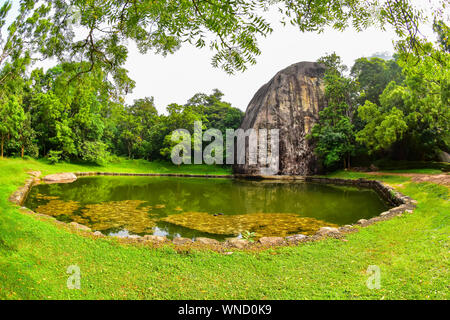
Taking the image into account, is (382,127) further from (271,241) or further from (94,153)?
(94,153)

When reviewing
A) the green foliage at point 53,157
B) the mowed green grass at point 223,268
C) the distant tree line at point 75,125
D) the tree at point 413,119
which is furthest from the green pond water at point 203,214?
the green foliage at point 53,157

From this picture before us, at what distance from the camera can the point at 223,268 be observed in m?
3.68

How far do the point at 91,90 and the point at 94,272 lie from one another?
2.58 meters

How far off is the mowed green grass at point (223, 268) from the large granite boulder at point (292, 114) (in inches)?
853

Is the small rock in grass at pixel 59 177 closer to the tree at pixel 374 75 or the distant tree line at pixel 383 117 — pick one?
the distant tree line at pixel 383 117

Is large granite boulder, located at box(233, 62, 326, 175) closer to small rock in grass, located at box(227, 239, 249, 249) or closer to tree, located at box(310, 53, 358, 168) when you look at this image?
tree, located at box(310, 53, 358, 168)

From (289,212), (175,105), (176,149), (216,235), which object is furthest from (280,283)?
(175,105)

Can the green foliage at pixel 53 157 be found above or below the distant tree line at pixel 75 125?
below

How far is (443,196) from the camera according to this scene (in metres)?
8.04

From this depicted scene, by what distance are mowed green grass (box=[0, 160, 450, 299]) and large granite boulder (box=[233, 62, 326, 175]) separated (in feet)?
71.1

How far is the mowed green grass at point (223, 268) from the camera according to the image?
9.37 feet

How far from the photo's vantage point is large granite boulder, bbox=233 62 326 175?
87.5 ft

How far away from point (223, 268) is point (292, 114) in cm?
2652
